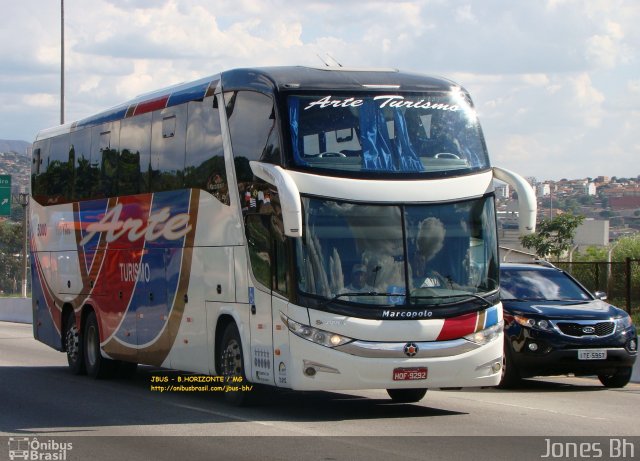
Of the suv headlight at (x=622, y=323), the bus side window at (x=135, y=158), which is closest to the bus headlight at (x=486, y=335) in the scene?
the suv headlight at (x=622, y=323)

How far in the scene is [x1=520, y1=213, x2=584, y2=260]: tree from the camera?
54.6 meters

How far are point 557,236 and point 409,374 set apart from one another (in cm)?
4363

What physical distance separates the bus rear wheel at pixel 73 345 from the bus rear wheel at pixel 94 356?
0.18 meters

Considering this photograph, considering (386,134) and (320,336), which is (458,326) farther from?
(386,134)

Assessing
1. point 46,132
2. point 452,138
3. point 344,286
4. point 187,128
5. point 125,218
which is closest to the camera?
point 344,286

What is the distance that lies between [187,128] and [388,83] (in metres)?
3.48

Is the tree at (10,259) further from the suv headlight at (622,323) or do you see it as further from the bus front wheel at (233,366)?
the bus front wheel at (233,366)

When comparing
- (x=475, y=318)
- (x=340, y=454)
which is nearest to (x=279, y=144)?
(x=475, y=318)

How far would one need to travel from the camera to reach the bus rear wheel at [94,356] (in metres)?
20.0

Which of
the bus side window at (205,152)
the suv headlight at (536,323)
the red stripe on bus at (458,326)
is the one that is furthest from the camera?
the suv headlight at (536,323)

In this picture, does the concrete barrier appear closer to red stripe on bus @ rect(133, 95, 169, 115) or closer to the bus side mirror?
red stripe on bus @ rect(133, 95, 169, 115)

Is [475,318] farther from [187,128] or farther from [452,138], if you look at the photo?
[187,128]

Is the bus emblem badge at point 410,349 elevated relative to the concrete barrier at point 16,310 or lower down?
elevated

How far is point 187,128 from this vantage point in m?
16.4
